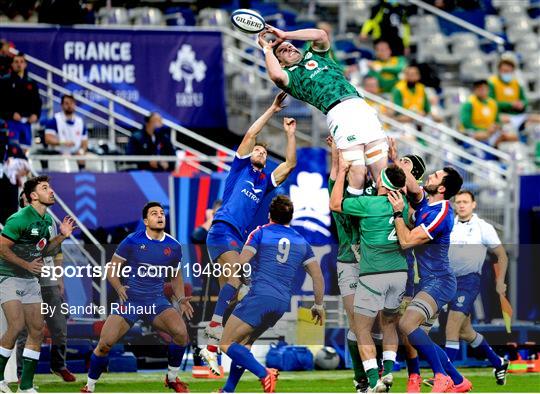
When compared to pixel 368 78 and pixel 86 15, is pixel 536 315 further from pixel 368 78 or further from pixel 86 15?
pixel 86 15

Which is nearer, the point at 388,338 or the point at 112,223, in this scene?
the point at 388,338

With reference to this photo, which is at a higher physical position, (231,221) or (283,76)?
(283,76)

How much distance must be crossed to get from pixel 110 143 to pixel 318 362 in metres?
4.87

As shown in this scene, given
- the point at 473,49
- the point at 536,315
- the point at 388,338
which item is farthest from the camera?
the point at 473,49

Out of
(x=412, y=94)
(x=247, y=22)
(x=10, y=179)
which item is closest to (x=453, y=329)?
(x=247, y=22)

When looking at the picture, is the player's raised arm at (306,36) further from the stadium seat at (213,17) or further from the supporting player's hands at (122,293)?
the stadium seat at (213,17)

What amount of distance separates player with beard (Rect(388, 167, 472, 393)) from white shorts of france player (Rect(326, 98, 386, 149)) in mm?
536

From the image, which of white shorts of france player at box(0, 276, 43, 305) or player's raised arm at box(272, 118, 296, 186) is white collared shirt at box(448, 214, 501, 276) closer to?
player's raised arm at box(272, 118, 296, 186)

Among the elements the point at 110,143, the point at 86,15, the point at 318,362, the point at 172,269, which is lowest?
the point at 318,362

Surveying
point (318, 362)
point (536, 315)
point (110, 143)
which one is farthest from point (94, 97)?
point (536, 315)

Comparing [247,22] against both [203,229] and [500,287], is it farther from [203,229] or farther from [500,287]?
[203,229]

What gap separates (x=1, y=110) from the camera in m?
19.1

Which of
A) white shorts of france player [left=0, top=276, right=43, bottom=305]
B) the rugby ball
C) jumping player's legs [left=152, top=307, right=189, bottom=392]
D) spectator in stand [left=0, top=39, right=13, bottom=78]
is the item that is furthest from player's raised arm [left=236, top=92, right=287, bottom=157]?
spectator in stand [left=0, top=39, right=13, bottom=78]

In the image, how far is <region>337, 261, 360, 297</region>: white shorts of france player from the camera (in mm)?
14070
